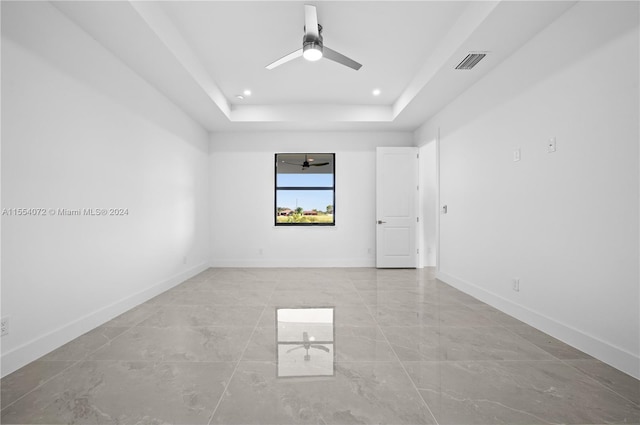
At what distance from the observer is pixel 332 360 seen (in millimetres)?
1932

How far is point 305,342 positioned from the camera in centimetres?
221

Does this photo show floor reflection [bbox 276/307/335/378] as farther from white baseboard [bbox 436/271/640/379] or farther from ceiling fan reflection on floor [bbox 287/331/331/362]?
white baseboard [bbox 436/271/640/379]

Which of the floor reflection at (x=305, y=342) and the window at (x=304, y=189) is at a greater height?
the window at (x=304, y=189)

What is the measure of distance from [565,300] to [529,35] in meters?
2.29

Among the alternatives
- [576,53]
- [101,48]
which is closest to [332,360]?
[576,53]

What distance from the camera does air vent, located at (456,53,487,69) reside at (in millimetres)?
2840

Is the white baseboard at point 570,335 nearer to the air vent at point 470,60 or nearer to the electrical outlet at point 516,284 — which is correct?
the electrical outlet at point 516,284

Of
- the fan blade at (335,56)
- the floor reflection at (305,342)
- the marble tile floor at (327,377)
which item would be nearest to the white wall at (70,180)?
the marble tile floor at (327,377)

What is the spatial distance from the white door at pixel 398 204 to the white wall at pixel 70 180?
12.0 feet

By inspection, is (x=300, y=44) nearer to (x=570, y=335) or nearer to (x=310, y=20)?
(x=310, y=20)

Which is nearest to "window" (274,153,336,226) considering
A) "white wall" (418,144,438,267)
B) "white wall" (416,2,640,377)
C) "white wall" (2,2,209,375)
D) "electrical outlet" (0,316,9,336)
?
"white wall" (418,144,438,267)

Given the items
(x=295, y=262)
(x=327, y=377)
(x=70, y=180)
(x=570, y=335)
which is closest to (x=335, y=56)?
(x=70, y=180)

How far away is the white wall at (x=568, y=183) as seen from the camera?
1832 millimetres

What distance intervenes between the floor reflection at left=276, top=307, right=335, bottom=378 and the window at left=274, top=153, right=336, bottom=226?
2858 millimetres
